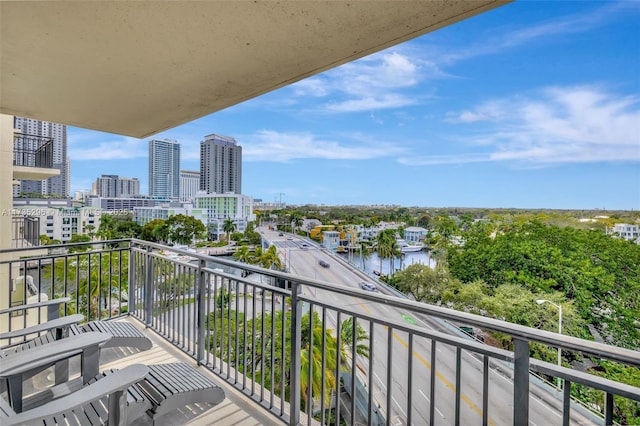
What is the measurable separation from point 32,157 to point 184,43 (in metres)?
9.83

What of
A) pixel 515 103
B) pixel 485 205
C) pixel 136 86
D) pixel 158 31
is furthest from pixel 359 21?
pixel 515 103

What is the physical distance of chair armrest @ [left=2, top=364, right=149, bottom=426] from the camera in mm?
1065

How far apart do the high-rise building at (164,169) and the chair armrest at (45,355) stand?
16.6m

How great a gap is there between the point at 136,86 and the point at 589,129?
111 ft

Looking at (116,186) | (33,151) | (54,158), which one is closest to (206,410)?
(33,151)

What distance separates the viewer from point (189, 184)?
18406 mm

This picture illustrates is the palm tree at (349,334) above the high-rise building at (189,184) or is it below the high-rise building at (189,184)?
below

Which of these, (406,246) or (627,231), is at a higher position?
(627,231)

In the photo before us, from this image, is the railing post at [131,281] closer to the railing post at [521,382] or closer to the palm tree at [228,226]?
the railing post at [521,382]

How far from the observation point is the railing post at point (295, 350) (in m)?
1.85

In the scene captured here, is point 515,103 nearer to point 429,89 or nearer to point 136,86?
point 429,89

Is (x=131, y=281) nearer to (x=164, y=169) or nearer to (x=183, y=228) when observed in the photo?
(x=183, y=228)

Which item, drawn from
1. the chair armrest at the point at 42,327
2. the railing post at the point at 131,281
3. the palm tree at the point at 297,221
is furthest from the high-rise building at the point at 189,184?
the chair armrest at the point at 42,327

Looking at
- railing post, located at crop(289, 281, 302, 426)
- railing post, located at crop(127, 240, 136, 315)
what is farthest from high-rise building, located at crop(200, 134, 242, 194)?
railing post, located at crop(289, 281, 302, 426)
